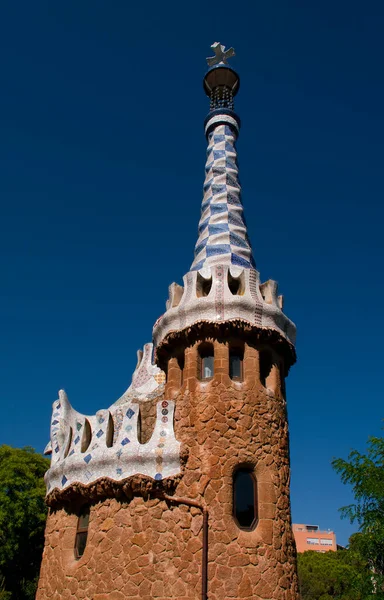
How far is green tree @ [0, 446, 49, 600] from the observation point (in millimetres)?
17609

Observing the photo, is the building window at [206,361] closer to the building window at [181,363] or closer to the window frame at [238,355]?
the window frame at [238,355]

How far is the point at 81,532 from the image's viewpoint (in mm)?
8758

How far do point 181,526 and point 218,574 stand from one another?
29.3 inches

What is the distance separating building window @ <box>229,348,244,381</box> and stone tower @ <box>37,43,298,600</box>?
0.02m

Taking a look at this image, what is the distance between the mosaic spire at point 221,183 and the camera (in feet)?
34.2

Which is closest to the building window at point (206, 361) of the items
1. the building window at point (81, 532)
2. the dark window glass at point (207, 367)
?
the dark window glass at point (207, 367)

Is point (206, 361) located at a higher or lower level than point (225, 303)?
lower

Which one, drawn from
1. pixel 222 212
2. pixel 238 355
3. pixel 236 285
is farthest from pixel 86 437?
pixel 222 212

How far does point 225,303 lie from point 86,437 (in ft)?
10.1

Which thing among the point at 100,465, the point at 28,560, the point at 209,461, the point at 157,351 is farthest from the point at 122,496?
the point at 28,560

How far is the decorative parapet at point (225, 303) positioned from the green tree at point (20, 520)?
35.3ft

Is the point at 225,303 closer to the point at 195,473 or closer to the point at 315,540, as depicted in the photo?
the point at 195,473

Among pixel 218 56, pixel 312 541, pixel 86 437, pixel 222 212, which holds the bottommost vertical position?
pixel 86 437

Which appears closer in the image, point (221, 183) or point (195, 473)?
point (195, 473)
